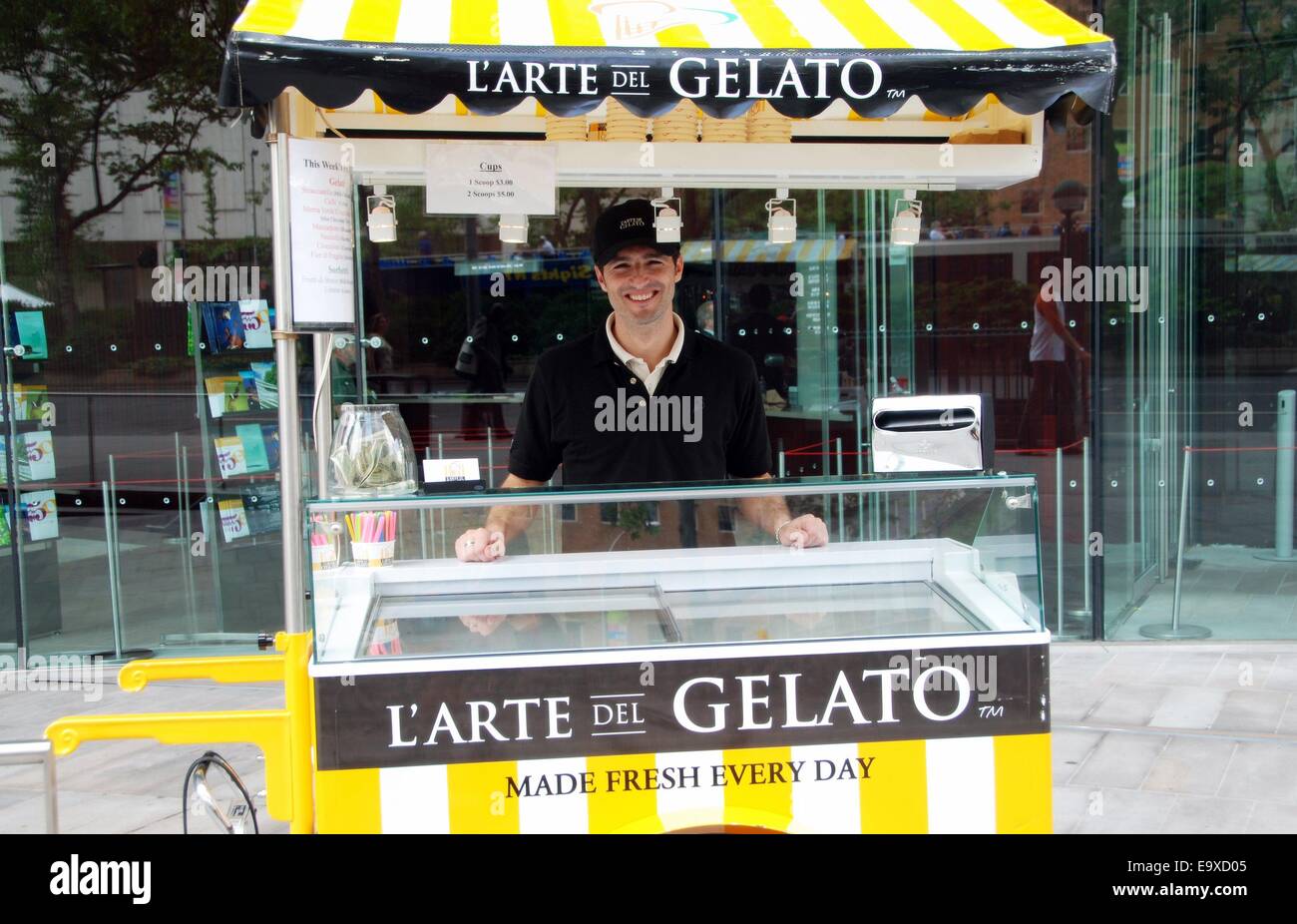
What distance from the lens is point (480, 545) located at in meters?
2.96

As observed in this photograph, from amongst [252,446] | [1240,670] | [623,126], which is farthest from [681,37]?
[1240,670]

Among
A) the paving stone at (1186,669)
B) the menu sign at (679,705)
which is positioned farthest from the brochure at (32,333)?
the paving stone at (1186,669)

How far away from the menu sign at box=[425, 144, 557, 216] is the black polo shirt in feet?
2.25

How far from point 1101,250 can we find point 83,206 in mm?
5505

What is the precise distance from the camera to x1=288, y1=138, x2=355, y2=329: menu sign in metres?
2.90

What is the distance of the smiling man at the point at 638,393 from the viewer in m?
3.88

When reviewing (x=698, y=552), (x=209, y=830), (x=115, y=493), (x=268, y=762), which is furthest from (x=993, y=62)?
(x=115, y=493)

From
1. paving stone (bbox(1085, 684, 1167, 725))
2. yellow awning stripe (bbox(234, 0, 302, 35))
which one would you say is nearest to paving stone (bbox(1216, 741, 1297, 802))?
paving stone (bbox(1085, 684, 1167, 725))

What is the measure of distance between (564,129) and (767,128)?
0.61 metres

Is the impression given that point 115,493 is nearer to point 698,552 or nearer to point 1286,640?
point 698,552

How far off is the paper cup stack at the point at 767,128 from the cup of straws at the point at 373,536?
168 cm

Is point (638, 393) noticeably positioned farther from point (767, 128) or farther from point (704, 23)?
point (704, 23)

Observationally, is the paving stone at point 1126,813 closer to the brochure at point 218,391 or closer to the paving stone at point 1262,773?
the paving stone at point 1262,773

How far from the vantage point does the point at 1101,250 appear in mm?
6934
